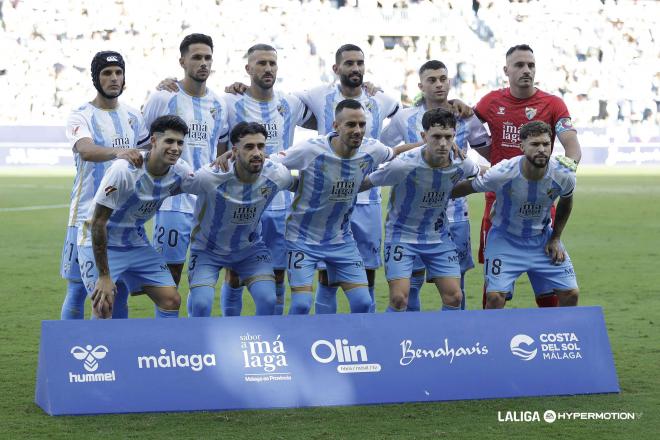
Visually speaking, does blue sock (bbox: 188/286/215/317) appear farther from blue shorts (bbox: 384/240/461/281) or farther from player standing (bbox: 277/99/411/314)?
blue shorts (bbox: 384/240/461/281)

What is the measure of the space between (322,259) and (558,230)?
1522mm

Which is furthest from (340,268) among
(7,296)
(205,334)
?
(7,296)

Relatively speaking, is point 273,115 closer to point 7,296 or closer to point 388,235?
point 388,235

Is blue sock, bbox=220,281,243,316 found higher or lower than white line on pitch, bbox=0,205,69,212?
Answer: higher

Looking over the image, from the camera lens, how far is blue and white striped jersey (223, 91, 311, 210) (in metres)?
7.84

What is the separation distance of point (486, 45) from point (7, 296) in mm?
23174

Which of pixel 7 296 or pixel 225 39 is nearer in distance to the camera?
pixel 7 296

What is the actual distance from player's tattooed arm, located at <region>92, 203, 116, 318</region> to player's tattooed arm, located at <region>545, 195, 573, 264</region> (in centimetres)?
277

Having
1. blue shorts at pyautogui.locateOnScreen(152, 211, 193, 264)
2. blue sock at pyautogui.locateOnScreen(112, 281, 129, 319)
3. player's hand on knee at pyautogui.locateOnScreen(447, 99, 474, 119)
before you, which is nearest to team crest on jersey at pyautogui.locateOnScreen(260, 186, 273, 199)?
blue shorts at pyautogui.locateOnScreen(152, 211, 193, 264)

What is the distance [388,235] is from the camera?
291 inches

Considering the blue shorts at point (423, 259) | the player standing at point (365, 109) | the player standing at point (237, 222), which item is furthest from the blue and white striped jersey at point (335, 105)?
the player standing at point (237, 222)

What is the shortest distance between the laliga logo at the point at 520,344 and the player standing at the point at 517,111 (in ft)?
5.24

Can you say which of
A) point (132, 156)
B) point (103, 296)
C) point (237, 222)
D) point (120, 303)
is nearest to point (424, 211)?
point (237, 222)

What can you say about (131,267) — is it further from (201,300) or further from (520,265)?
(520,265)
